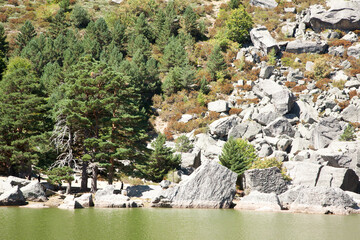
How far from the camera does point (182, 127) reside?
5175 centimetres

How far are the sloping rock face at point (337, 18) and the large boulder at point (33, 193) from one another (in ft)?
194

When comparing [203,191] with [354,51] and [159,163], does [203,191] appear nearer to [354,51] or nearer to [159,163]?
[159,163]

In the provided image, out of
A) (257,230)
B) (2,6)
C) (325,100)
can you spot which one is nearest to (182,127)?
(325,100)

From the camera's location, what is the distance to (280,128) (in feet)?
146

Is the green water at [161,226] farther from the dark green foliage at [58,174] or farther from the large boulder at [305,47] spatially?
the large boulder at [305,47]

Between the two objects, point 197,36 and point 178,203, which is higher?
point 197,36

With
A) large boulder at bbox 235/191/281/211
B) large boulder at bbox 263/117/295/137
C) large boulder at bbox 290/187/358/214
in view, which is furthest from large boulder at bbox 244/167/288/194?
large boulder at bbox 263/117/295/137

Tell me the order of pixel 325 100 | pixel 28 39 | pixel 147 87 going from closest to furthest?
pixel 325 100
pixel 147 87
pixel 28 39

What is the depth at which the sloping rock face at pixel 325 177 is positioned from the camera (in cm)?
2966

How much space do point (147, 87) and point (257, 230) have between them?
141 ft

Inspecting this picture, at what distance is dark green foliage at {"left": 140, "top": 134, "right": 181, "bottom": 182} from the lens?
35.2 m

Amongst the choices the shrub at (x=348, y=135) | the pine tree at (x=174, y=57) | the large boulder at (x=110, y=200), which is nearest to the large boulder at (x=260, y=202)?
the large boulder at (x=110, y=200)

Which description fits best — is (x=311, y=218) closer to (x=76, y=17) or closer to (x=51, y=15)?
(x=76, y=17)

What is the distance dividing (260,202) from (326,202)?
16.7 ft
